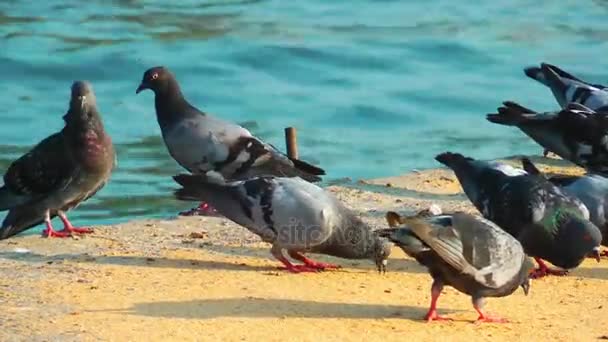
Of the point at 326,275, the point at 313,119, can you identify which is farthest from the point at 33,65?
the point at 326,275

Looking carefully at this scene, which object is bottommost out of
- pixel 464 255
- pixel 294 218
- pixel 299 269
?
pixel 299 269

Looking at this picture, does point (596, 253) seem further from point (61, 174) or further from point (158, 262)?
point (61, 174)

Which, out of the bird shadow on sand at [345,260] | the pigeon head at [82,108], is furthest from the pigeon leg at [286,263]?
the pigeon head at [82,108]

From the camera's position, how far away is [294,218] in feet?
27.8

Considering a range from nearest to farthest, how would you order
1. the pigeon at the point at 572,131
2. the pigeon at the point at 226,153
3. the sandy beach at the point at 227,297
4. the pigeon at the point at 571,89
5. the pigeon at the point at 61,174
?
the sandy beach at the point at 227,297 < the pigeon at the point at 61,174 < the pigeon at the point at 226,153 < the pigeon at the point at 572,131 < the pigeon at the point at 571,89

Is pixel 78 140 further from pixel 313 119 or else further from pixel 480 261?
pixel 313 119

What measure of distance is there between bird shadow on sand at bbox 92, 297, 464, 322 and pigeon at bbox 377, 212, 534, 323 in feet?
0.77

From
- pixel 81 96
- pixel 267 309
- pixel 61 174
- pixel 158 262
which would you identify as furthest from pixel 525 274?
pixel 81 96

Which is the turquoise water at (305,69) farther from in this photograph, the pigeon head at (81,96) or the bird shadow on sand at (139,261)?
the bird shadow on sand at (139,261)

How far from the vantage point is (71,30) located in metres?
20.8

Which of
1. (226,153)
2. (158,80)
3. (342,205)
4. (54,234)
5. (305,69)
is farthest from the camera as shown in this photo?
(305,69)

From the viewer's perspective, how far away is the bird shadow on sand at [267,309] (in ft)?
24.7

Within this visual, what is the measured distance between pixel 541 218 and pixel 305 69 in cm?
1102

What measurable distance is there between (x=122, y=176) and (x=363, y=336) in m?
6.82
